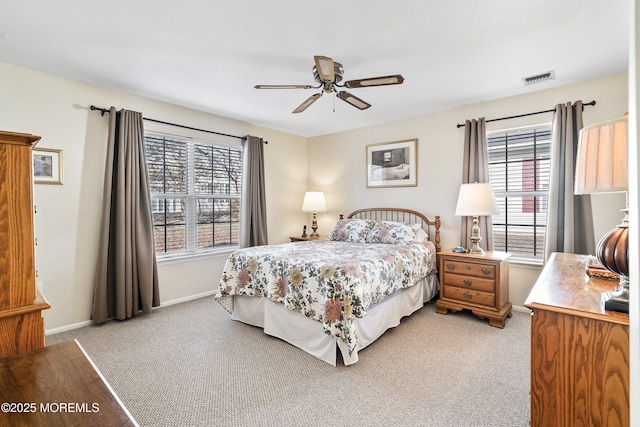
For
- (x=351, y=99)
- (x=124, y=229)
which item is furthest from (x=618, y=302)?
(x=124, y=229)

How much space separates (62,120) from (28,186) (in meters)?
2.35

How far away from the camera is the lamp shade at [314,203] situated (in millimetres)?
4876

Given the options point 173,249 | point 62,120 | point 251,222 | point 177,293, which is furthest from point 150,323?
point 62,120

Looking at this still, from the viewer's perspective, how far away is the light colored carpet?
1776mm

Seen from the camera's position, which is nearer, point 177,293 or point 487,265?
point 487,265

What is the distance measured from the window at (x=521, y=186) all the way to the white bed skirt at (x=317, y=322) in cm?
127

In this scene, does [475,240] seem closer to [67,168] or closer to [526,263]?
[526,263]

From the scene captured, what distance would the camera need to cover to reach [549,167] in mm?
3221


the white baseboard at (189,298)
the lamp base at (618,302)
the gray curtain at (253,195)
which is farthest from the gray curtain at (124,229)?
the lamp base at (618,302)

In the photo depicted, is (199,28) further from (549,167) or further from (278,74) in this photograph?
(549,167)

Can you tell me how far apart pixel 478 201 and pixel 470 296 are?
99cm

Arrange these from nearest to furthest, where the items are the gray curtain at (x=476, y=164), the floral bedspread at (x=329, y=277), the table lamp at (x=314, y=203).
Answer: the floral bedspread at (x=329, y=277) → the gray curtain at (x=476, y=164) → the table lamp at (x=314, y=203)

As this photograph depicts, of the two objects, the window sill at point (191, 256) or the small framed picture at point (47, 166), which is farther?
the window sill at point (191, 256)

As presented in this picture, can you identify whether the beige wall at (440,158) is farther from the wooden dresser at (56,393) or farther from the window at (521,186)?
the wooden dresser at (56,393)
